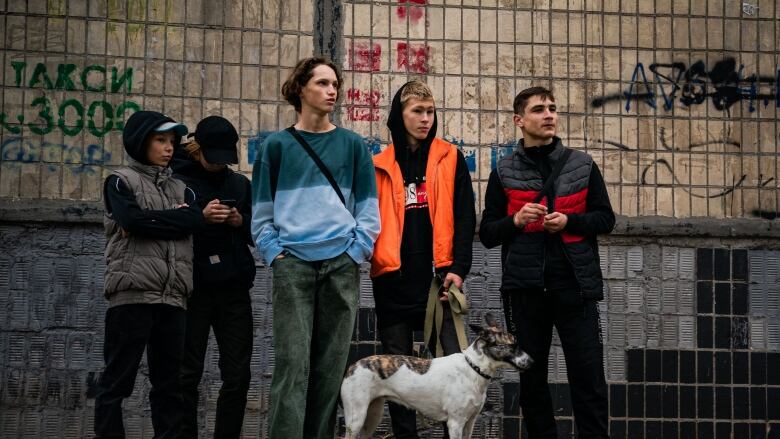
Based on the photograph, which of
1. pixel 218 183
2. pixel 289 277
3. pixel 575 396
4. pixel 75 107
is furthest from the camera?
pixel 75 107

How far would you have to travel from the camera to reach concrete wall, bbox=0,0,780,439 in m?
8.40

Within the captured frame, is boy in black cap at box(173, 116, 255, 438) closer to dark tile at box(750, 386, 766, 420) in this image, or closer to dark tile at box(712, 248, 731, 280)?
dark tile at box(712, 248, 731, 280)

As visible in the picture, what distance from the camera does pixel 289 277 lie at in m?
5.83

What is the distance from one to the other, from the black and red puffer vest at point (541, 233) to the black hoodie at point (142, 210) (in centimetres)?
183

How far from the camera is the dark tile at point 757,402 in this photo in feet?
29.0

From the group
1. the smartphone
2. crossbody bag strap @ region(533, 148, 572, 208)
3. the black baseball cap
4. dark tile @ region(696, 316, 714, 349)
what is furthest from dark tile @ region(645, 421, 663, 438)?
the black baseball cap

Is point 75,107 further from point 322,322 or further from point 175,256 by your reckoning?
point 322,322

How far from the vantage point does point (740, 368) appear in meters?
8.88

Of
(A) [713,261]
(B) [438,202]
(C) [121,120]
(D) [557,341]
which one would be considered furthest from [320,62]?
(A) [713,261]

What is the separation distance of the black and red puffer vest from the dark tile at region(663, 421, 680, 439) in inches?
108

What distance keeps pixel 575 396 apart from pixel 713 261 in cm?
304

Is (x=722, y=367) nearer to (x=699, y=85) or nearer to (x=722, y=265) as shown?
(x=722, y=265)

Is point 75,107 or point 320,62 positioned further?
point 75,107

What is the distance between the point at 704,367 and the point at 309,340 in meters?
4.20
